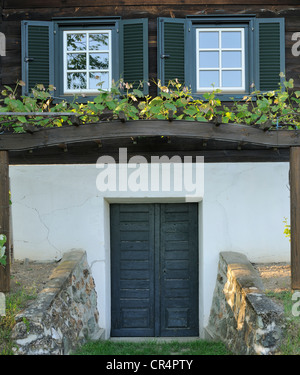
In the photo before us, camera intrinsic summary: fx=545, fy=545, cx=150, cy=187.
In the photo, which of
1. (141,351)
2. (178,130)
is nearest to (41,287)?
(141,351)

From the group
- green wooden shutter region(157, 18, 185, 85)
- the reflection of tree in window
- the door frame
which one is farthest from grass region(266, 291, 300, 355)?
the reflection of tree in window

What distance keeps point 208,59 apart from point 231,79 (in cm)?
46

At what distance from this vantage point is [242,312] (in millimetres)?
6223

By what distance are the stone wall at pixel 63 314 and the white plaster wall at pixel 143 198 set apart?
1.18 ft

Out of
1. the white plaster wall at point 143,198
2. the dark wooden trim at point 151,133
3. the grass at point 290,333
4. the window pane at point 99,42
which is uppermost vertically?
the window pane at point 99,42

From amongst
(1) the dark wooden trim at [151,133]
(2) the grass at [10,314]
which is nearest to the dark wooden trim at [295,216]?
(1) the dark wooden trim at [151,133]

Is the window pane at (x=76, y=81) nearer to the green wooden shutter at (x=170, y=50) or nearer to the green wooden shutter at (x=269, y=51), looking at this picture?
the green wooden shutter at (x=170, y=50)

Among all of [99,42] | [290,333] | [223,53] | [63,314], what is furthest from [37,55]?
[290,333]

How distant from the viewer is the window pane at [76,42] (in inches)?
Result: 324

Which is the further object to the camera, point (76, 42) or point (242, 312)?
point (76, 42)

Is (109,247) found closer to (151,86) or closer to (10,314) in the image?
(151,86)

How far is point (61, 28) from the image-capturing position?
826 cm

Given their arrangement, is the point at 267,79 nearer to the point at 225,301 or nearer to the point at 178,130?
the point at 178,130

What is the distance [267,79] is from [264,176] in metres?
1.45
